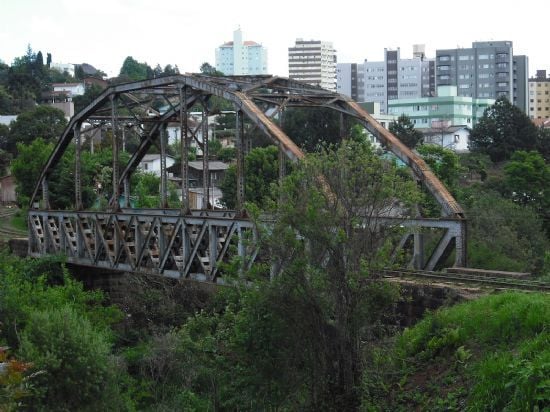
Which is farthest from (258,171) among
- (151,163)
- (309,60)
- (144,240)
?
(309,60)

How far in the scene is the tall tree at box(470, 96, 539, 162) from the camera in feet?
208

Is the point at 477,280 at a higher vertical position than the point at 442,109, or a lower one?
lower

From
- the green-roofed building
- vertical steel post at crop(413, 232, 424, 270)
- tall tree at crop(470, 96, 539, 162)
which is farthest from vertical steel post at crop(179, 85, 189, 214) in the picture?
the green-roofed building

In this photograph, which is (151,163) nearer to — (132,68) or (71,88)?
(71,88)

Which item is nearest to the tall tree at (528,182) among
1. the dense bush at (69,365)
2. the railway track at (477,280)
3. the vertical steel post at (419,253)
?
the vertical steel post at (419,253)

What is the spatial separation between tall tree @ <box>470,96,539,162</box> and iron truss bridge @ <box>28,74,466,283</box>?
1578 inches

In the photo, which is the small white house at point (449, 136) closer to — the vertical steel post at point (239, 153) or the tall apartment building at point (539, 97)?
the tall apartment building at point (539, 97)

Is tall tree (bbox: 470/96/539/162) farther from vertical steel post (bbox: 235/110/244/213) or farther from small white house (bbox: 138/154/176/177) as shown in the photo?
vertical steel post (bbox: 235/110/244/213)

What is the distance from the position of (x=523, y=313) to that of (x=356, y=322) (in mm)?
2476

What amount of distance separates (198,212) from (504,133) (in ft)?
143

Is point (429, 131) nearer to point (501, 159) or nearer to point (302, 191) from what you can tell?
point (501, 159)

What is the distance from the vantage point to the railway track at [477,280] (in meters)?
14.7

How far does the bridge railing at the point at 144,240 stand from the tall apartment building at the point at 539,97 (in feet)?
368

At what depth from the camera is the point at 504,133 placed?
64.8 meters
